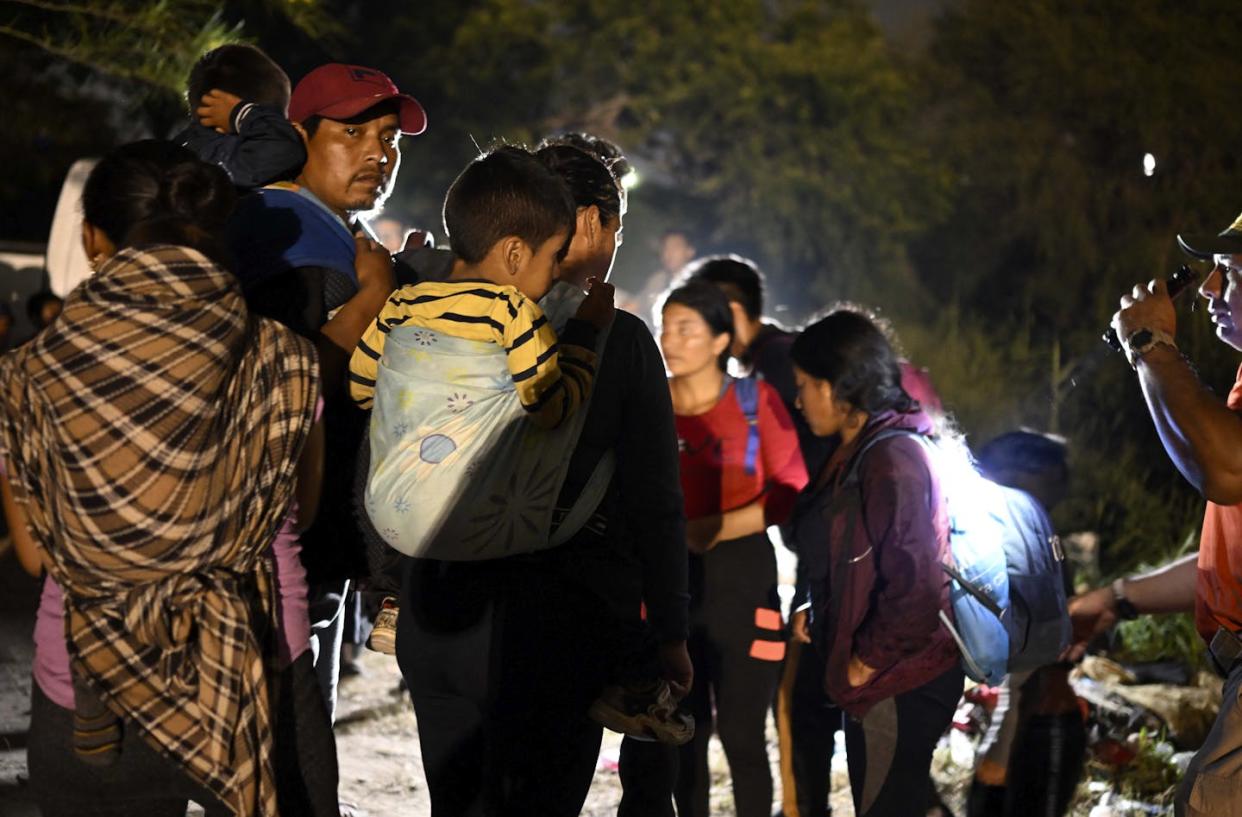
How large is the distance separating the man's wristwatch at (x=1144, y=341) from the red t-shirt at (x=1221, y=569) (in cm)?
22

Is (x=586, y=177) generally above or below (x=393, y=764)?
above

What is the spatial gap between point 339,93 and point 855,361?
1762mm

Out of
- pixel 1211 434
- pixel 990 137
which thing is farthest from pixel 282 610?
pixel 990 137

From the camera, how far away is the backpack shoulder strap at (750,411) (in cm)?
461

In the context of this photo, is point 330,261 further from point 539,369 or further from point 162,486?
point 162,486

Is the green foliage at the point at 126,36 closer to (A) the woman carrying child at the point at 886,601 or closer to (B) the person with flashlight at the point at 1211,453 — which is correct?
(A) the woman carrying child at the point at 886,601

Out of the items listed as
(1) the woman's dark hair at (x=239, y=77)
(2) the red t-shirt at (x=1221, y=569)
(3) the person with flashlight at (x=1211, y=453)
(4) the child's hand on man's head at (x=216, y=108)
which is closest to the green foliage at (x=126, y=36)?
(1) the woman's dark hair at (x=239, y=77)

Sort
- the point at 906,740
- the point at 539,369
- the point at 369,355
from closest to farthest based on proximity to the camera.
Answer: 1. the point at 539,369
2. the point at 369,355
3. the point at 906,740

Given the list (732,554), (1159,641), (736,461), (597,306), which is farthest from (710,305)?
(1159,641)

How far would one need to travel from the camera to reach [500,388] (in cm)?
275

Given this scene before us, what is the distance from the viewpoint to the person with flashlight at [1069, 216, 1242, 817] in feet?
9.91

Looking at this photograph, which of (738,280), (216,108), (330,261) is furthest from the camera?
(738,280)

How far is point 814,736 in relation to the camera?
4.52 metres

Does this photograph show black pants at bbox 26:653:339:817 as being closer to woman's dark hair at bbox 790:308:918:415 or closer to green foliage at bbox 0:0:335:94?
woman's dark hair at bbox 790:308:918:415
